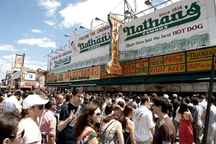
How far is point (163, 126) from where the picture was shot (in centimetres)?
595

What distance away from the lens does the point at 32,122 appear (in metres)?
4.65

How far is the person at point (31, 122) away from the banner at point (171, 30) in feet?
52.5

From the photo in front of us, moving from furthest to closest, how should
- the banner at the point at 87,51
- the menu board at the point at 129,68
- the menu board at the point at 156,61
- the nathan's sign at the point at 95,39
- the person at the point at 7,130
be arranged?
the banner at the point at 87,51, the nathan's sign at the point at 95,39, the menu board at the point at 129,68, the menu board at the point at 156,61, the person at the point at 7,130

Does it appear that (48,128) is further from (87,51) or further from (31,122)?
(87,51)

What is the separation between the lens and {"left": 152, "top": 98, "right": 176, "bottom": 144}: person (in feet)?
19.4

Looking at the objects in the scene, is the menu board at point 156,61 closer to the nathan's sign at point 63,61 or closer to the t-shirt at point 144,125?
the t-shirt at point 144,125

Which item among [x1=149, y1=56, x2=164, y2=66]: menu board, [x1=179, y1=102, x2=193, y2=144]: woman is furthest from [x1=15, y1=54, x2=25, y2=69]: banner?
[x1=179, y1=102, x2=193, y2=144]: woman

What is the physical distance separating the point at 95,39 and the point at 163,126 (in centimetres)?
2808

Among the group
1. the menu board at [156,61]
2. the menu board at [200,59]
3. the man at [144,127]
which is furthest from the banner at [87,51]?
the man at [144,127]

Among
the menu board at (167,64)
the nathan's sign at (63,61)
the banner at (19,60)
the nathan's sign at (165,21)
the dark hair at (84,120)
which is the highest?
the banner at (19,60)

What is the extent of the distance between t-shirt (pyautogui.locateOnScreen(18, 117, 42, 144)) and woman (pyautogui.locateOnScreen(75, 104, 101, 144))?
0.50 m

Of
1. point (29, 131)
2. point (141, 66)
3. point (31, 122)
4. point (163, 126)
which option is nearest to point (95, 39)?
point (141, 66)

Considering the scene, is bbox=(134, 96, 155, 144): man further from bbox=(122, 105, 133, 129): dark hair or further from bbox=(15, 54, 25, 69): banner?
bbox=(15, 54, 25, 69): banner

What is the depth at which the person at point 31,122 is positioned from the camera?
14.3ft
